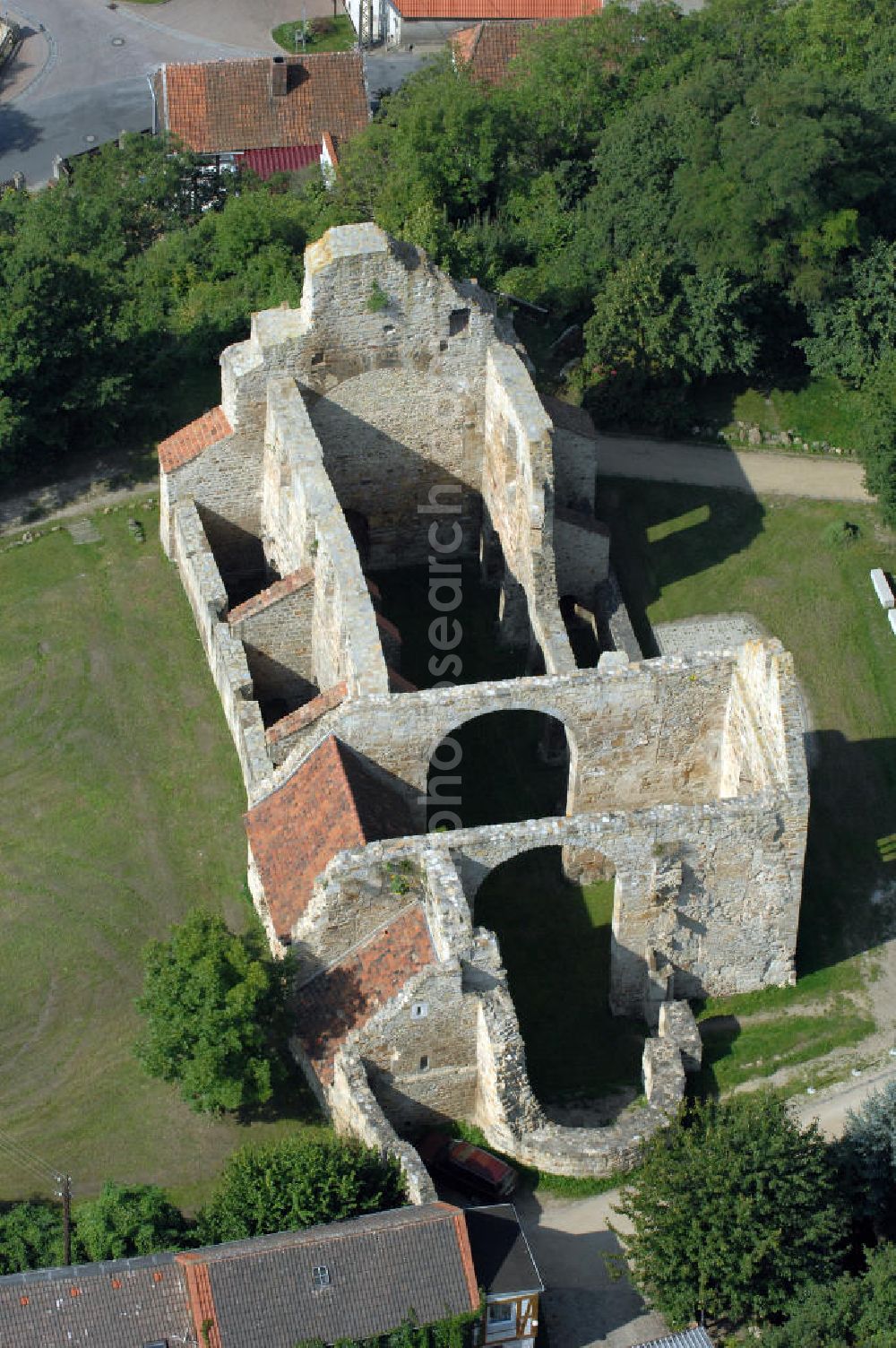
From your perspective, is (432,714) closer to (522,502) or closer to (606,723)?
(606,723)

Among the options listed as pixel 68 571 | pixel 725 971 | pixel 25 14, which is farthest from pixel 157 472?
pixel 25 14

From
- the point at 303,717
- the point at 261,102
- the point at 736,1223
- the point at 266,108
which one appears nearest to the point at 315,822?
the point at 303,717

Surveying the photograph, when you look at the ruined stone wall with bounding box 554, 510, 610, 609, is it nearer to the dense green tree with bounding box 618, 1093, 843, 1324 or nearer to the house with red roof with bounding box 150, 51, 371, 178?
the dense green tree with bounding box 618, 1093, 843, 1324

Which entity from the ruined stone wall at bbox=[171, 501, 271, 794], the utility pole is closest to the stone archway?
the ruined stone wall at bbox=[171, 501, 271, 794]

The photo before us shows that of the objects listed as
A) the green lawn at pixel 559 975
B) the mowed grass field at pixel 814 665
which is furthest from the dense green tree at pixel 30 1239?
the mowed grass field at pixel 814 665

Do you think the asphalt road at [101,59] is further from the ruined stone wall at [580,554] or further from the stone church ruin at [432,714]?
the ruined stone wall at [580,554]

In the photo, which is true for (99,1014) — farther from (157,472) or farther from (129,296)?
(129,296)
